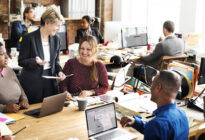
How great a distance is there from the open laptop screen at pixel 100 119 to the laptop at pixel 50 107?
0.42 m

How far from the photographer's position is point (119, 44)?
5836mm

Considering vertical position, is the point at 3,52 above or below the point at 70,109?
above

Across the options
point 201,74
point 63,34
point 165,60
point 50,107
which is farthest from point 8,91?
point 165,60

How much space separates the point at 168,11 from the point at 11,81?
510 centimetres

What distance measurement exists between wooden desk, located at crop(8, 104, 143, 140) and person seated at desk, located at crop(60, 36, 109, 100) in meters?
0.59

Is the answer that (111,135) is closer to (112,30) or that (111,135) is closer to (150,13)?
(112,30)

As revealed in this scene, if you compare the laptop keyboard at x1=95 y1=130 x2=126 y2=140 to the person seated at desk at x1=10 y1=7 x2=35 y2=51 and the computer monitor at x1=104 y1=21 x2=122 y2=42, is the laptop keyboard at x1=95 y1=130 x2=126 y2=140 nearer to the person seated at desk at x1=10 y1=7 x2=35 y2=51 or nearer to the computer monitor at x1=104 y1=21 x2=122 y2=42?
the computer monitor at x1=104 y1=21 x2=122 y2=42

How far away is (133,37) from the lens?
5926mm

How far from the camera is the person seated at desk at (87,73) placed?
3193 millimetres

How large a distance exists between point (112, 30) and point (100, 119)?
3.90 meters

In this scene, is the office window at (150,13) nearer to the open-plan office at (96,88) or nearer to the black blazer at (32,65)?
the open-plan office at (96,88)

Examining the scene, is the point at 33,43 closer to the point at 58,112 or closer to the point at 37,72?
the point at 37,72

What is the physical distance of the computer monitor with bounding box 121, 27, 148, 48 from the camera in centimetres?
576

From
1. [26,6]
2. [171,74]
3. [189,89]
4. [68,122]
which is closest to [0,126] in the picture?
[68,122]
